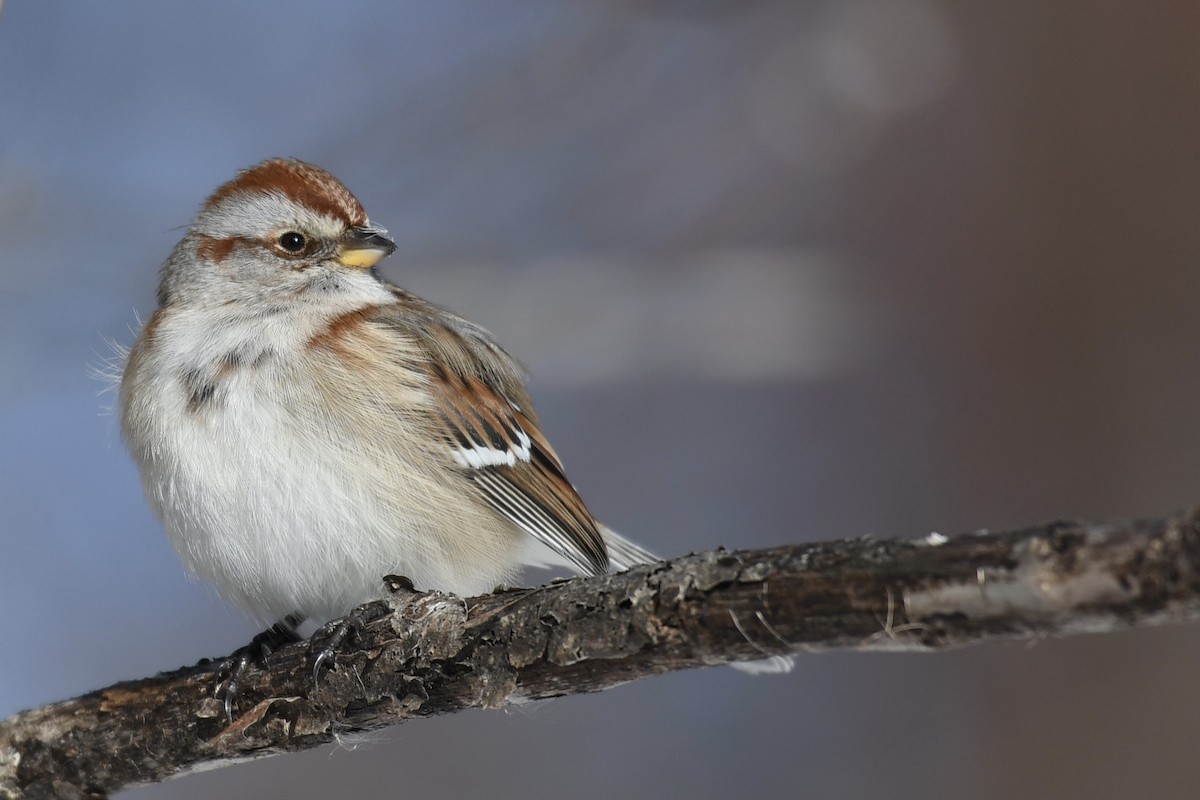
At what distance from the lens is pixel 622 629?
7.87 feet

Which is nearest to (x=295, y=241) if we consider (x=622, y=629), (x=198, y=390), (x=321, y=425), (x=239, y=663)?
(x=198, y=390)

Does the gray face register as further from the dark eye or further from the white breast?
the white breast

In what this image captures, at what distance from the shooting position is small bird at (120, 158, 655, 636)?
3406 millimetres

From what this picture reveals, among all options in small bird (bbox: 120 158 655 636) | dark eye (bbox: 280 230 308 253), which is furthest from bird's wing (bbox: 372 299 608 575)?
dark eye (bbox: 280 230 308 253)

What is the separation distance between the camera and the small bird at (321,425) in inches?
134

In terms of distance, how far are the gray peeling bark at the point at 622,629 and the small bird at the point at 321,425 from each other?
0.40 meters

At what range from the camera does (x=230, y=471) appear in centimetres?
337

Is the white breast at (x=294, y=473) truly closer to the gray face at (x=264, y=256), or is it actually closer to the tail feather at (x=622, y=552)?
the gray face at (x=264, y=256)

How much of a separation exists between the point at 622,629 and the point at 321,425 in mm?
1443

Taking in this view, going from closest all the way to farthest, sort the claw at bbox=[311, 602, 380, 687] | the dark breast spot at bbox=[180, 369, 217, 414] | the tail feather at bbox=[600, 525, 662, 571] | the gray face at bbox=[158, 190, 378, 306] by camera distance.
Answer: the claw at bbox=[311, 602, 380, 687] → the dark breast spot at bbox=[180, 369, 217, 414] → the gray face at bbox=[158, 190, 378, 306] → the tail feather at bbox=[600, 525, 662, 571]

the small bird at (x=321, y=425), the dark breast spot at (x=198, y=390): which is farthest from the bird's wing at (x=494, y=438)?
the dark breast spot at (x=198, y=390)

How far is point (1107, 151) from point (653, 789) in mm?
3775

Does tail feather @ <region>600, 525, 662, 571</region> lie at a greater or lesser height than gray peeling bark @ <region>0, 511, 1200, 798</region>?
greater

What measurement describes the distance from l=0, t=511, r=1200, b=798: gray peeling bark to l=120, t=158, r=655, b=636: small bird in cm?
40
